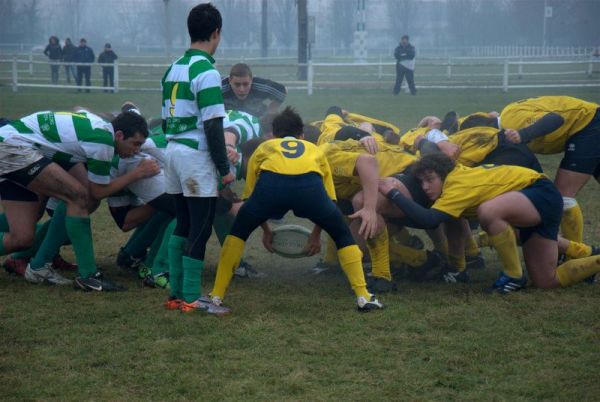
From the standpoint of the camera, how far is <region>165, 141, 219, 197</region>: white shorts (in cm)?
558

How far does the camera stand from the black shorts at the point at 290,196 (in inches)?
221

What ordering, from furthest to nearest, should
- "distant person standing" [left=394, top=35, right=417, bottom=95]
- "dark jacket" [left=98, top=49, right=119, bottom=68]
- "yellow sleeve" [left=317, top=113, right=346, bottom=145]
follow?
"dark jacket" [left=98, top=49, right=119, bottom=68]
"distant person standing" [left=394, top=35, right=417, bottom=95]
"yellow sleeve" [left=317, top=113, right=346, bottom=145]

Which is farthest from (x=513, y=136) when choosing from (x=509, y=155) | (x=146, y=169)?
(x=146, y=169)

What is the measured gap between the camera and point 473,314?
5715mm

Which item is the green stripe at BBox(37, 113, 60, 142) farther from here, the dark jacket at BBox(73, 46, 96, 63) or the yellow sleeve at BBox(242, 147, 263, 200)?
the dark jacket at BBox(73, 46, 96, 63)

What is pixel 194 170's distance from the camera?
558 cm

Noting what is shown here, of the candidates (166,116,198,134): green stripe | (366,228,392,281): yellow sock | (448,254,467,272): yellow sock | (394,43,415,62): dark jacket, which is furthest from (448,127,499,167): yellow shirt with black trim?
(394,43,415,62): dark jacket

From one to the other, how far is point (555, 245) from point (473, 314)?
971mm

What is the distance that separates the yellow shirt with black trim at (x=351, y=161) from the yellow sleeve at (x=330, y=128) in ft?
1.40

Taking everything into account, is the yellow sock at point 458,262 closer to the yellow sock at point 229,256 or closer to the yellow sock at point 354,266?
the yellow sock at point 354,266

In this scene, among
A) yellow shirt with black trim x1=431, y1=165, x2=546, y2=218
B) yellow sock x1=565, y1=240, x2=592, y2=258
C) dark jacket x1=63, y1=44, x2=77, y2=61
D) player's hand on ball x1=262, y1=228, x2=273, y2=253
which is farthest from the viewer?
dark jacket x1=63, y1=44, x2=77, y2=61

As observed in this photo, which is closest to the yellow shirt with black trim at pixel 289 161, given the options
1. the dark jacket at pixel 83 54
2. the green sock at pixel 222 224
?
the green sock at pixel 222 224

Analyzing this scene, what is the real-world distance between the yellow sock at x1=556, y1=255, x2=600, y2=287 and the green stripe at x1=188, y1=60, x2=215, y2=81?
292 cm

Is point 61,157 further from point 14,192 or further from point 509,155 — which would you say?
point 509,155
